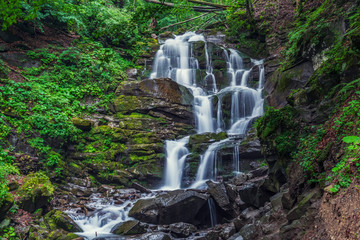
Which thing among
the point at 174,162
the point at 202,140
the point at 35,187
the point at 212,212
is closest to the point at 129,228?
the point at 212,212

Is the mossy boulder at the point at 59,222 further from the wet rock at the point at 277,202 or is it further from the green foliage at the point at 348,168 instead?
the green foliage at the point at 348,168

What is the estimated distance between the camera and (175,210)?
777cm

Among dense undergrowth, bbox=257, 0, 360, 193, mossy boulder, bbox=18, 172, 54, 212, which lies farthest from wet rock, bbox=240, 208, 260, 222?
mossy boulder, bbox=18, 172, 54, 212

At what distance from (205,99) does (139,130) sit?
490cm

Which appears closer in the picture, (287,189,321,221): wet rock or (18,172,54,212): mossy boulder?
(287,189,321,221): wet rock

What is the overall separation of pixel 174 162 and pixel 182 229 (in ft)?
15.2

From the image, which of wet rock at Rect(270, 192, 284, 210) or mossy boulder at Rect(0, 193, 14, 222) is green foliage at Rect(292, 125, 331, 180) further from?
mossy boulder at Rect(0, 193, 14, 222)

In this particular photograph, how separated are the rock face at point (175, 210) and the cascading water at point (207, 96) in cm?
250

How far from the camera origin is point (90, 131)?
1191cm

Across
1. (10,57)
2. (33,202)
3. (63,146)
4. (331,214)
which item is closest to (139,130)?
(63,146)

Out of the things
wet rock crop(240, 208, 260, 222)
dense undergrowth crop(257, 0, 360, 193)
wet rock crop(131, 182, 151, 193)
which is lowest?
wet rock crop(240, 208, 260, 222)

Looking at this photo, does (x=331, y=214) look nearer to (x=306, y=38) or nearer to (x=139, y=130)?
(x=306, y=38)

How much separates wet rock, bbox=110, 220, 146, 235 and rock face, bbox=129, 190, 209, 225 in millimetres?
557

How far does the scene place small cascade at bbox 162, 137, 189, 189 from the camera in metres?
11.2
